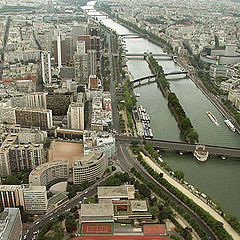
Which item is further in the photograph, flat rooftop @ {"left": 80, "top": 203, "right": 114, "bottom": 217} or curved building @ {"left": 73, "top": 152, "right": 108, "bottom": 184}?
curved building @ {"left": 73, "top": 152, "right": 108, "bottom": 184}

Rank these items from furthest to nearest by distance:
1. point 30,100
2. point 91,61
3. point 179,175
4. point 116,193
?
1. point 91,61
2. point 30,100
3. point 179,175
4. point 116,193

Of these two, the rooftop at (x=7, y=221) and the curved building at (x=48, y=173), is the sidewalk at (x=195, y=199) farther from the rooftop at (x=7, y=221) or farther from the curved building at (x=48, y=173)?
the rooftop at (x=7, y=221)

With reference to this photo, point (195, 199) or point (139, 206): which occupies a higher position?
point (139, 206)

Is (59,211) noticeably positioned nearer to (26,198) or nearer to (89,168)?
(26,198)

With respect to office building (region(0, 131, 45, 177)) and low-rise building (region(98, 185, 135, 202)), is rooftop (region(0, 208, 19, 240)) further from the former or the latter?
office building (region(0, 131, 45, 177))

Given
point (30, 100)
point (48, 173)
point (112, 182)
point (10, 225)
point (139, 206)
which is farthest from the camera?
point (30, 100)

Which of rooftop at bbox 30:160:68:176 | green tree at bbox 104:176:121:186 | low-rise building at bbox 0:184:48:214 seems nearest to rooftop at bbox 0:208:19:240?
low-rise building at bbox 0:184:48:214

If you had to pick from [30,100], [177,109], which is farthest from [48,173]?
[177,109]
